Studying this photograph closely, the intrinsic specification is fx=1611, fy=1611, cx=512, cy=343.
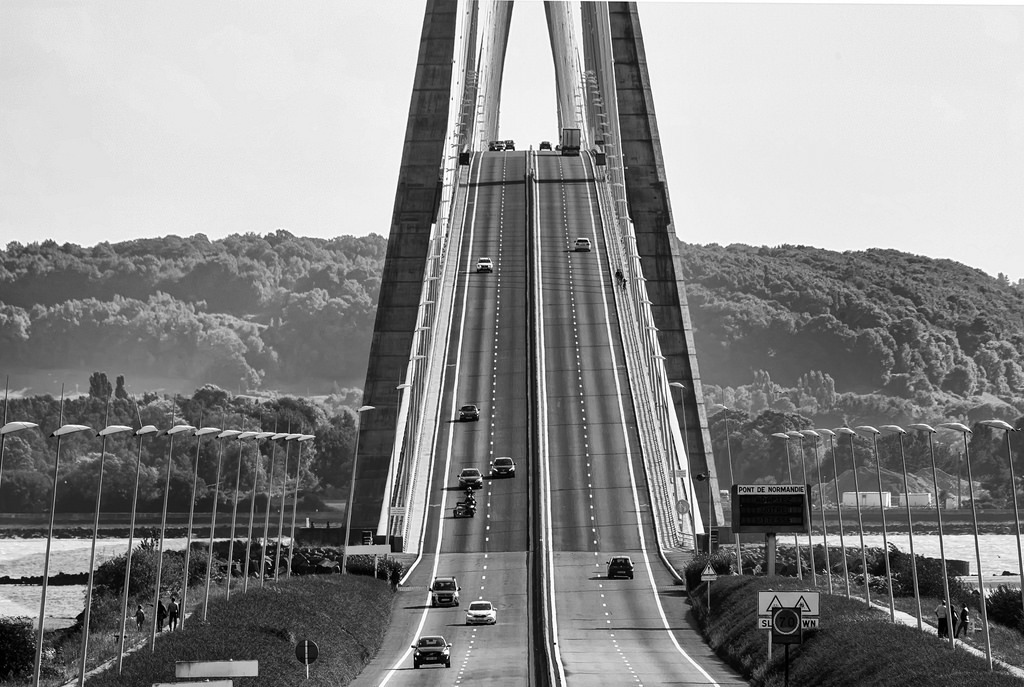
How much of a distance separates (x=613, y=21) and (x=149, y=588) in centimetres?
7592

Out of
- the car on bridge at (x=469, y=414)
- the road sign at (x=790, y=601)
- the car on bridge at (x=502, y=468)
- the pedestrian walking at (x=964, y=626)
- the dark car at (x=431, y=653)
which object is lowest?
the dark car at (x=431, y=653)

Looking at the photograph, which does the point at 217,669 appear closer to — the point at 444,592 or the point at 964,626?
the point at 964,626

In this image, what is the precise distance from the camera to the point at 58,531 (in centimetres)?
16988

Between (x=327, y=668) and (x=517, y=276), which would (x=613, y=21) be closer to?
(x=517, y=276)

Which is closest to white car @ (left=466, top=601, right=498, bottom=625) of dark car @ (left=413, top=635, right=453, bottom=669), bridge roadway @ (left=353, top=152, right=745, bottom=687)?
bridge roadway @ (left=353, top=152, right=745, bottom=687)

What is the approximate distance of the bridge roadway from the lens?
5709cm

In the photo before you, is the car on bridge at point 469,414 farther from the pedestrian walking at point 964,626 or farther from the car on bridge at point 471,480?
the pedestrian walking at point 964,626

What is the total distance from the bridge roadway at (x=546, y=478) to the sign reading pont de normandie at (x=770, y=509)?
4.93m

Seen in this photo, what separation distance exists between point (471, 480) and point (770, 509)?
28.7 m

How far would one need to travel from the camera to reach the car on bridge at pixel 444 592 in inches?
2781

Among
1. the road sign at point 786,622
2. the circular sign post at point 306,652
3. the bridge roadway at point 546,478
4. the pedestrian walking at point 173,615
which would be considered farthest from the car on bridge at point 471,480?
the road sign at point 786,622

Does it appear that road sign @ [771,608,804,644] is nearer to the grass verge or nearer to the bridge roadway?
the grass verge

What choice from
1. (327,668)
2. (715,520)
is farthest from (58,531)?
(327,668)

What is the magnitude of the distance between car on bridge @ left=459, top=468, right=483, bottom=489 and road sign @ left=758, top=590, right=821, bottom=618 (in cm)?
4797
